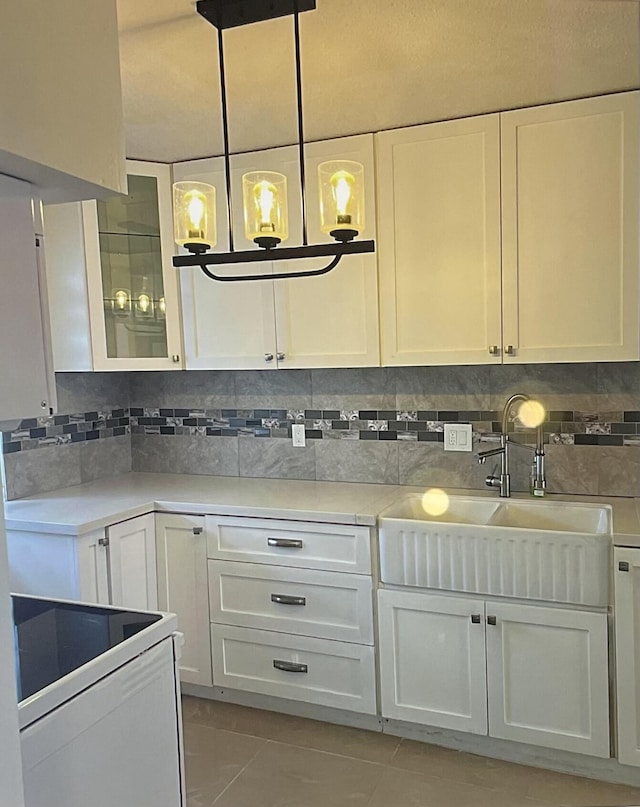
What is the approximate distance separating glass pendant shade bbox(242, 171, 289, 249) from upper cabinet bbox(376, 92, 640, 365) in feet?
3.11

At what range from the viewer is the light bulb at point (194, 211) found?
6.14 ft

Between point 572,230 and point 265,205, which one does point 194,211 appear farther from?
point 572,230

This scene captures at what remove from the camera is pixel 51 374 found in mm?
1181

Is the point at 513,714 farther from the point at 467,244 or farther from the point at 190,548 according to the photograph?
the point at 467,244

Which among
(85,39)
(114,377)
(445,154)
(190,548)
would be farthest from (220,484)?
(85,39)

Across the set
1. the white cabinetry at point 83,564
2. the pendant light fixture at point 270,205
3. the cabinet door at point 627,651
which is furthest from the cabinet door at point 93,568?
the cabinet door at point 627,651

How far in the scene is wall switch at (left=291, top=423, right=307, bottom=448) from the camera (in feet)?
10.7

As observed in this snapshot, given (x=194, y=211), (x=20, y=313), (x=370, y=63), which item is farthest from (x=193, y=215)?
(x=20, y=313)

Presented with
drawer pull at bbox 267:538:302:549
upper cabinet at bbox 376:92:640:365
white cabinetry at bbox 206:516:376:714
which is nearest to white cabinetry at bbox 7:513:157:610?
white cabinetry at bbox 206:516:376:714

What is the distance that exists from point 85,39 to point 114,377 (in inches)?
102

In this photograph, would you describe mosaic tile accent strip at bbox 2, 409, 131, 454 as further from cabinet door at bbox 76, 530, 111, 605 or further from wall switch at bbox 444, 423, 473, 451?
wall switch at bbox 444, 423, 473, 451

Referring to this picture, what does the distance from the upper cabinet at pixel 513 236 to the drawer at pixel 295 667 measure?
1.14m

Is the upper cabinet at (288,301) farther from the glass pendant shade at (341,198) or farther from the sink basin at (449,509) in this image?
the glass pendant shade at (341,198)

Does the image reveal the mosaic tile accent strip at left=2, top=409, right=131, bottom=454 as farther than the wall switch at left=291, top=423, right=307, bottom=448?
No
